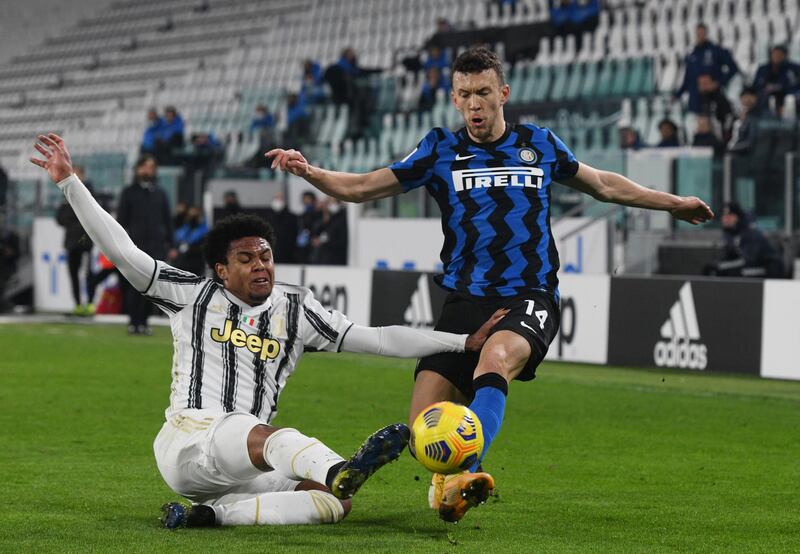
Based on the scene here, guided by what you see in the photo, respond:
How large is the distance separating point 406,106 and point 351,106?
124 cm

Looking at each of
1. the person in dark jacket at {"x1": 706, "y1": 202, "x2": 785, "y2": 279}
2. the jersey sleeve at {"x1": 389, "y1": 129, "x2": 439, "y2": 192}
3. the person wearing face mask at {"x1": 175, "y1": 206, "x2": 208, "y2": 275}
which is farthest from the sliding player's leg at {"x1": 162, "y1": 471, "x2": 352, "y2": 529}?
the person wearing face mask at {"x1": 175, "y1": 206, "x2": 208, "y2": 275}

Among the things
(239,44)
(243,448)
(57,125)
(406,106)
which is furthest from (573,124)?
(57,125)

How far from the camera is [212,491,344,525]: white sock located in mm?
5461

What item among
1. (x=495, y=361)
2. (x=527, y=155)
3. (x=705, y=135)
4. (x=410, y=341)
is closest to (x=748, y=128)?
(x=705, y=135)

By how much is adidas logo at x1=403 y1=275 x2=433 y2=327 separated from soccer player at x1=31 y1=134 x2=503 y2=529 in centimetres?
900

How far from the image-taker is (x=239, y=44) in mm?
32281

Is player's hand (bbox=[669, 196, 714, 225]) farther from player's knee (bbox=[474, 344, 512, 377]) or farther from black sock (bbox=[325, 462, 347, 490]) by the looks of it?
black sock (bbox=[325, 462, 347, 490])

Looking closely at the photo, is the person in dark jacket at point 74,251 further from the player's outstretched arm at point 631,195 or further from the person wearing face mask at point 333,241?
the player's outstretched arm at point 631,195

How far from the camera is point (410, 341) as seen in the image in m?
5.59

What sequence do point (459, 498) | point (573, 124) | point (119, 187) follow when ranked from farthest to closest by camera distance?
point (119, 187), point (573, 124), point (459, 498)

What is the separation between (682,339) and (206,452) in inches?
322

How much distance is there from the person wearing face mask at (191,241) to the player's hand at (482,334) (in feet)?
41.4

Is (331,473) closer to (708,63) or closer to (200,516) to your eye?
(200,516)

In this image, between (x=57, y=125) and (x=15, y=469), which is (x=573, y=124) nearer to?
(x=15, y=469)
